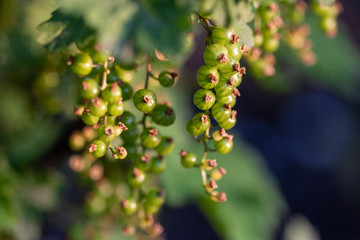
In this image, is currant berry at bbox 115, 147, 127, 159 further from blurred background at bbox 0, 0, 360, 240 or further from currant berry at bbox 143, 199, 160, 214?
blurred background at bbox 0, 0, 360, 240

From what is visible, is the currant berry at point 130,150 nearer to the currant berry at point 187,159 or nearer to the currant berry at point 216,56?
the currant berry at point 187,159

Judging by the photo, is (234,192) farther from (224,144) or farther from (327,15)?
(224,144)

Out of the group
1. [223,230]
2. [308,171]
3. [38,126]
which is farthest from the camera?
[308,171]

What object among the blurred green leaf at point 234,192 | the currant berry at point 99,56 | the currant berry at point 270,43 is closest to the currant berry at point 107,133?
the currant berry at point 99,56

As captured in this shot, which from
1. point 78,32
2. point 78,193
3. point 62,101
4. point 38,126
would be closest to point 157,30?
point 78,32

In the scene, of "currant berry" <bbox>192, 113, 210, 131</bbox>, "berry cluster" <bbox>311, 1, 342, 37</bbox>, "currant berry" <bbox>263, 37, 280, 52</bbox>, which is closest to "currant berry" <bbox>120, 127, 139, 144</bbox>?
"currant berry" <bbox>192, 113, 210, 131</bbox>

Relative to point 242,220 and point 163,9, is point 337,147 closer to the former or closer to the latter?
point 242,220
